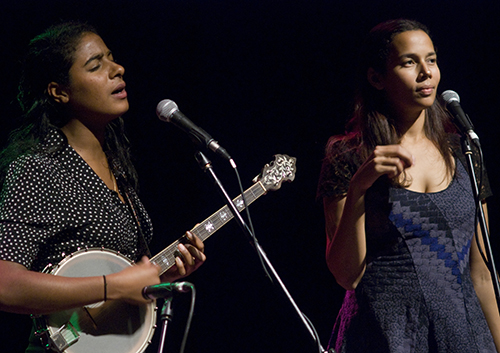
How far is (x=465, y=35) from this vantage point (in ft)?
11.4

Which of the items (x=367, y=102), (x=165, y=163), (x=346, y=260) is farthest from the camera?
(x=165, y=163)

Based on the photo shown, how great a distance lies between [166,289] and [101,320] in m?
0.63

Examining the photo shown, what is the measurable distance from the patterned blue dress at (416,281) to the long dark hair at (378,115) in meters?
0.22

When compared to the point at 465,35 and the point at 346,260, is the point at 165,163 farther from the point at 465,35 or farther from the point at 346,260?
the point at 465,35

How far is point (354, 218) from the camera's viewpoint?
1956 millimetres

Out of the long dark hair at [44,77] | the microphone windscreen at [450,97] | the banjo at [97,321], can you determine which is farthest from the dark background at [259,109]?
the microphone windscreen at [450,97]

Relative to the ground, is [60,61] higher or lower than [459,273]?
higher

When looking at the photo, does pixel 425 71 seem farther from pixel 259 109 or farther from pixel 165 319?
pixel 259 109

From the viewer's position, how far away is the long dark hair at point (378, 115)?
2170mm

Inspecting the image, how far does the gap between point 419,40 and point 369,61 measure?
24 centimetres

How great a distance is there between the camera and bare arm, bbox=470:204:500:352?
6.59 feet

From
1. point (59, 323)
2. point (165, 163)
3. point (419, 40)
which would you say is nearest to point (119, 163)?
point (59, 323)

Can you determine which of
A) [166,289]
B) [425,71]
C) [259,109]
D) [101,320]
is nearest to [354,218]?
[425,71]

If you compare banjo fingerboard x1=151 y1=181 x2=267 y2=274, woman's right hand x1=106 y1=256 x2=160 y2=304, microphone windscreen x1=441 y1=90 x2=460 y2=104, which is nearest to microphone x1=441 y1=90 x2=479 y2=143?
microphone windscreen x1=441 y1=90 x2=460 y2=104
